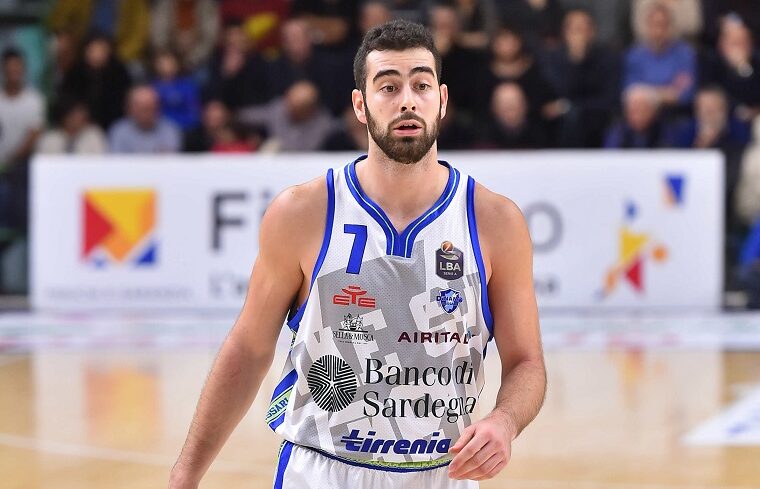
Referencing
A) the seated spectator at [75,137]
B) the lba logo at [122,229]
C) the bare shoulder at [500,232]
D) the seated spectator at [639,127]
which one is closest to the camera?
the bare shoulder at [500,232]

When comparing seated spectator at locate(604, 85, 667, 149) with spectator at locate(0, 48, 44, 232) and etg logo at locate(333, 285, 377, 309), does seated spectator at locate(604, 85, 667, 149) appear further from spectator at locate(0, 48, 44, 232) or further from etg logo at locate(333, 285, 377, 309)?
etg logo at locate(333, 285, 377, 309)

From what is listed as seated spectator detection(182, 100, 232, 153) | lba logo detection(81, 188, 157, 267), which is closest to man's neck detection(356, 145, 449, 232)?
lba logo detection(81, 188, 157, 267)

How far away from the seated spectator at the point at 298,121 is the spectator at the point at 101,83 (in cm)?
160

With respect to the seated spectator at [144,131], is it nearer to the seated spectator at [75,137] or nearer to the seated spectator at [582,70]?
the seated spectator at [75,137]

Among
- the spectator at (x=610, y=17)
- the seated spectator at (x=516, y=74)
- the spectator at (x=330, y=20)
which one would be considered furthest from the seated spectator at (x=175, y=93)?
the spectator at (x=610, y=17)

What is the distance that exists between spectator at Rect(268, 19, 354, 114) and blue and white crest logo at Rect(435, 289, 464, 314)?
10.5 metres

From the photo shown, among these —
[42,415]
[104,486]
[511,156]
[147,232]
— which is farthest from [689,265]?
[104,486]

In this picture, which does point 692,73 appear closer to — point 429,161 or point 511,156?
point 511,156

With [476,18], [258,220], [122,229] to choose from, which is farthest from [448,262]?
[476,18]

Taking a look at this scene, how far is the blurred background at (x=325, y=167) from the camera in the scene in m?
10.6

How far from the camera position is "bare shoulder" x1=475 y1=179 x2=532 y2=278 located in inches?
138

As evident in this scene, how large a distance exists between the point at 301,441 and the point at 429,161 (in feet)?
2.66

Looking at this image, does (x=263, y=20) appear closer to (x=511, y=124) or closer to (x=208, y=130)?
(x=208, y=130)

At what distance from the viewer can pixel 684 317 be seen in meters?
12.3
